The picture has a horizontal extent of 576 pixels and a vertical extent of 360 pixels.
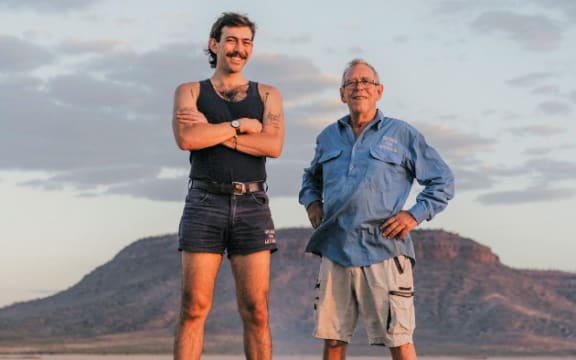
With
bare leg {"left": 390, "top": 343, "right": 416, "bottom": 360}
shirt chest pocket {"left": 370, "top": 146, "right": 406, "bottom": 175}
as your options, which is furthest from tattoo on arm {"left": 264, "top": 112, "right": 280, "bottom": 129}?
bare leg {"left": 390, "top": 343, "right": 416, "bottom": 360}

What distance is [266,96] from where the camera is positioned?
735 cm

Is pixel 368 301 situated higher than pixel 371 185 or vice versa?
pixel 371 185

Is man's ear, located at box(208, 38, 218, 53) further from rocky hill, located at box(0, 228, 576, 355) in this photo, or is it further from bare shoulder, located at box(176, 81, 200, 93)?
rocky hill, located at box(0, 228, 576, 355)

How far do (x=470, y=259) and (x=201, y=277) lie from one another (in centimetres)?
6789

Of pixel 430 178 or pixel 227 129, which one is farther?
pixel 430 178

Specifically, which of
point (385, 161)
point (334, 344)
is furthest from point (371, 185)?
point (334, 344)

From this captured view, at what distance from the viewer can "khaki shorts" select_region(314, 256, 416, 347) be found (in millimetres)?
7109

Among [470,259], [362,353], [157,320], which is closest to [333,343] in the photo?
[362,353]

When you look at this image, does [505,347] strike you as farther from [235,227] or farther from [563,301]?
[235,227]

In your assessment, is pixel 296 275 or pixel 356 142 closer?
pixel 356 142

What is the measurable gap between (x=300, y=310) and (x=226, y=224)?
56870mm

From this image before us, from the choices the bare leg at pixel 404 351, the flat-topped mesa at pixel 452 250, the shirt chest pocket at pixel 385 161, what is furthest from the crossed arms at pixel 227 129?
the flat-topped mesa at pixel 452 250

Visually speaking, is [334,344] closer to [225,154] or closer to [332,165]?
[332,165]

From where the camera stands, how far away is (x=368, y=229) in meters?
7.18
